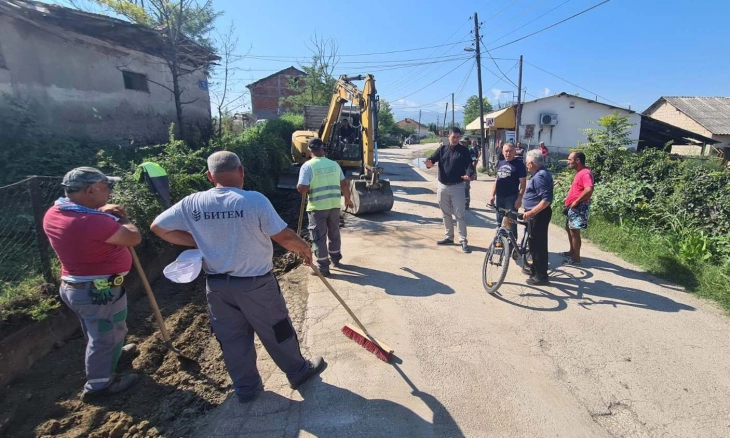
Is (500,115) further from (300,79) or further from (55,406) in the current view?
(55,406)

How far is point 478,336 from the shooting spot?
12.3 ft

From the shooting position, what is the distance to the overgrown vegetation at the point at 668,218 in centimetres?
514

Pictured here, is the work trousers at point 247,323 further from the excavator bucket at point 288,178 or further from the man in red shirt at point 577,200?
the excavator bucket at point 288,178

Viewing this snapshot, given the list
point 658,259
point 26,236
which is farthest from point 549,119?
point 26,236

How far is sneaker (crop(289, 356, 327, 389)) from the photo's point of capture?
9.59 feet

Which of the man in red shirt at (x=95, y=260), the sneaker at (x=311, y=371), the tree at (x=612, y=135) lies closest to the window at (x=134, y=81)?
the man in red shirt at (x=95, y=260)

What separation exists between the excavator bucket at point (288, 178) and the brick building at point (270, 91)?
30696 millimetres

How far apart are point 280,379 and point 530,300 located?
305cm

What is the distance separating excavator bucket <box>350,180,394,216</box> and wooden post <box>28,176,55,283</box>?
18.8 ft

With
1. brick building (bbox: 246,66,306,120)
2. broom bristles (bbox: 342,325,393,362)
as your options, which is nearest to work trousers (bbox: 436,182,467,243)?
broom bristles (bbox: 342,325,393,362)

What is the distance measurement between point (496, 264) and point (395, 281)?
51.1 inches

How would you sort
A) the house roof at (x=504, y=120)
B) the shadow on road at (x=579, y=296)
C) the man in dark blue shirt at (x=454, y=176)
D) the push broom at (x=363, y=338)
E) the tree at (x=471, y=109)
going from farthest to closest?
1. the tree at (x=471, y=109)
2. the house roof at (x=504, y=120)
3. the man in dark blue shirt at (x=454, y=176)
4. the shadow on road at (x=579, y=296)
5. the push broom at (x=363, y=338)

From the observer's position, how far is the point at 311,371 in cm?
304

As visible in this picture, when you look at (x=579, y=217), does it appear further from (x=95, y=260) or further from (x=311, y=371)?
(x=95, y=260)
